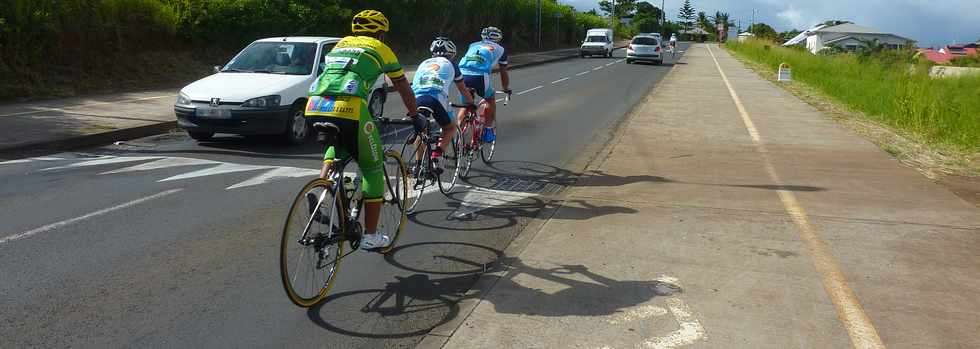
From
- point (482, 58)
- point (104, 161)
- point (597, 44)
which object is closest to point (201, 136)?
point (104, 161)

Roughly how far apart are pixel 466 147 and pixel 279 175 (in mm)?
2114

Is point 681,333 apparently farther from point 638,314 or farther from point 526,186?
point 526,186

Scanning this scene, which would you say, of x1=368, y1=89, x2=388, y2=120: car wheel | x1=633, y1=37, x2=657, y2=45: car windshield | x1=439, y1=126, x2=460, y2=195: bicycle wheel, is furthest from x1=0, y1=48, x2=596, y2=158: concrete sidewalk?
x1=633, y1=37, x2=657, y2=45: car windshield

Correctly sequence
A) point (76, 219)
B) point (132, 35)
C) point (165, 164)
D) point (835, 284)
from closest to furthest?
1. point (835, 284)
2. point (76, 219)
3. point (165, 164)
4. point (132, 35)

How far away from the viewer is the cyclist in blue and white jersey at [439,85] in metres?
7.29

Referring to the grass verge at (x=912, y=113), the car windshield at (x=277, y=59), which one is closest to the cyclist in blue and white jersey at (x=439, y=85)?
the car windshield at (x=277, y=59)

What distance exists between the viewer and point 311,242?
444 centimetres

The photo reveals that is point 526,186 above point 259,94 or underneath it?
underneath

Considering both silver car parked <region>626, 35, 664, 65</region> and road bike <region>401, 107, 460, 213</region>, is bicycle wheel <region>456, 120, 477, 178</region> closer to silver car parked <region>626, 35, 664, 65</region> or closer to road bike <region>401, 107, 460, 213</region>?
road bike <region>401, 107, 460, 213</region>

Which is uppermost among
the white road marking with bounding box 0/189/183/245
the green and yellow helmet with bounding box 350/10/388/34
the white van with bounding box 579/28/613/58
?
the white van with bounding box 579/28/613/58

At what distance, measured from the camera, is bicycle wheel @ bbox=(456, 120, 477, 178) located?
843 centimetres

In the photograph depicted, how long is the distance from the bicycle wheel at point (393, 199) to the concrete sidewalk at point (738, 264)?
0.90m

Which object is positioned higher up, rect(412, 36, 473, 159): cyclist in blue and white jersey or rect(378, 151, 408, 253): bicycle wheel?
rect(412, 36, 473, 159): cyclist in blue and white jersey

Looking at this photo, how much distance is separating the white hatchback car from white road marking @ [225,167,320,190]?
1.54 meters
